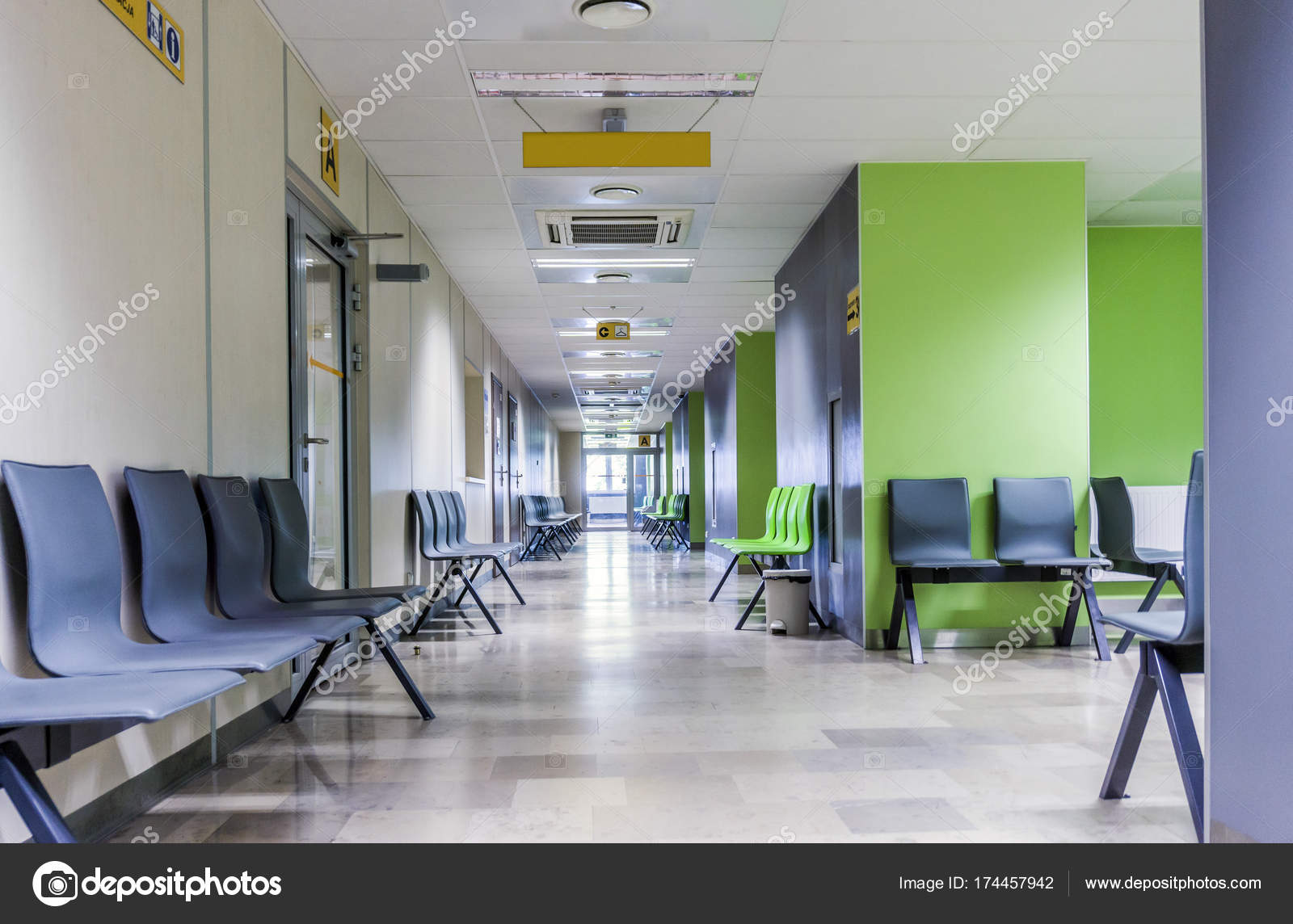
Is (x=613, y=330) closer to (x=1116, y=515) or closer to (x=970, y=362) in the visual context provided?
(x=970, y=362)

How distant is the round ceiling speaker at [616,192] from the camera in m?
5.89

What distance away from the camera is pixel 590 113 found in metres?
4.82

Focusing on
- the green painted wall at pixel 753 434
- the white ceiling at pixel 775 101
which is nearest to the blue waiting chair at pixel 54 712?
the white ceiling at pixel 775 101

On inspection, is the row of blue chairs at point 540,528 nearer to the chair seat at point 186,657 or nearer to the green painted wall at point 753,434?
the green painted wall at point 753,434

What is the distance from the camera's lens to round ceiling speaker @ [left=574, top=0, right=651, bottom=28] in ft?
12.1

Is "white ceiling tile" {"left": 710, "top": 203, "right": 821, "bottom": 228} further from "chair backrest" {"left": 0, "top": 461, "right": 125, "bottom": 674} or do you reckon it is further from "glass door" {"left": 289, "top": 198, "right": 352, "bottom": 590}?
"chair backrest" {"left": 0, "top": 461, "right": 125, "bottom": 674}

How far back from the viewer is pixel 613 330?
9.94 m

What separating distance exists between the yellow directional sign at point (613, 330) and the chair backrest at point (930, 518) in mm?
5071

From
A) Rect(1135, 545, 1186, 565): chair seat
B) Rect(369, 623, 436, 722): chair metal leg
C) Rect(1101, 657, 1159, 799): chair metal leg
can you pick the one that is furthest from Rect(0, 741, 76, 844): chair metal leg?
Rect(1135, 545, 1186, 565): chair seat

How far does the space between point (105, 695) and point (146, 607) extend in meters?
0.92

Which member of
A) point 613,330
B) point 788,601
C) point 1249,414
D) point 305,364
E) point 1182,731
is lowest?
point 788,601

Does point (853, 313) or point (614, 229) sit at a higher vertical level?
point (614, 229)

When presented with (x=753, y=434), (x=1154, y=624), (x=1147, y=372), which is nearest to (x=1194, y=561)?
(x=1154, y=624)
